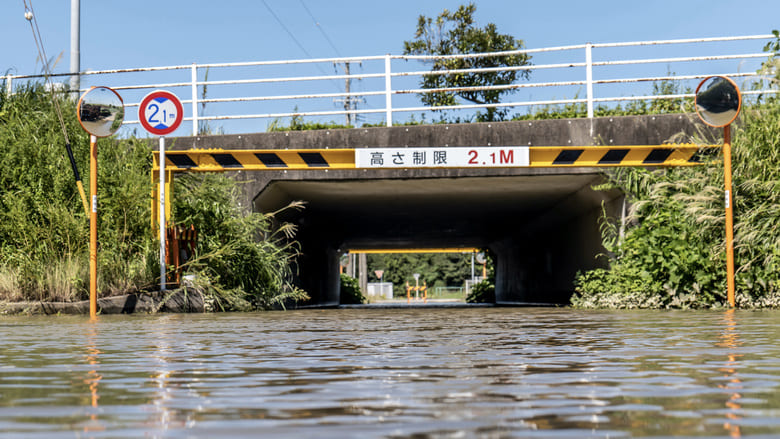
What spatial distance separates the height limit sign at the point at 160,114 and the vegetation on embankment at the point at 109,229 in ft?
2.12

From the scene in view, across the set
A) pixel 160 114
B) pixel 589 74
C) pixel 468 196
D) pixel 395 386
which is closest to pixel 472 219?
pixel 468 196

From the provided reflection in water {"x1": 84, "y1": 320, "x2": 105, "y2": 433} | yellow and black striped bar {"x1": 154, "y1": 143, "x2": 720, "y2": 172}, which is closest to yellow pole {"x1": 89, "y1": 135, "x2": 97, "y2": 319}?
yellow and black striped bar {"x1": 154, "y1": 143, "x2": 720, "y2": 172}

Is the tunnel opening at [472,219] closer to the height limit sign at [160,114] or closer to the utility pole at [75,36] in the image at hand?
the height limit sign at [160,114]

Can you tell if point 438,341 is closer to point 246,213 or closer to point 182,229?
point 182,229

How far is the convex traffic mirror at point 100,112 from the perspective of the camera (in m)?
10.3

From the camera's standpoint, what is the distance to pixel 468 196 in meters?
17.3

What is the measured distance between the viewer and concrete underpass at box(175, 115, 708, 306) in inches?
524

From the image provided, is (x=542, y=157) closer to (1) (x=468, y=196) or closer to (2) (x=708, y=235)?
(2) (x=708, y=235)

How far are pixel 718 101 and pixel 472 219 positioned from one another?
1173 cm

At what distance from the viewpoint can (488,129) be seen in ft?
44.0

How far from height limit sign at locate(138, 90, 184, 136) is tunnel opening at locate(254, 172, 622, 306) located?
244 cm

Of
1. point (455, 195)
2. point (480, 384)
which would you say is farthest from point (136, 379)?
point (455, 195)

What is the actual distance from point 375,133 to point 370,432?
37.6 feet


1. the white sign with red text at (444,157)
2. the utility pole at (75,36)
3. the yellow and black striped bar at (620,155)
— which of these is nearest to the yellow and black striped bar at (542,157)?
the yellow and black striped bar at (620,155)
